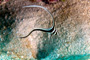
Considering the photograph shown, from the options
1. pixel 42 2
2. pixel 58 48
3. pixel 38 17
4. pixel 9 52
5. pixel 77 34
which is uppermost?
pixel 42 2

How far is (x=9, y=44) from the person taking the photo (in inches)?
99.7

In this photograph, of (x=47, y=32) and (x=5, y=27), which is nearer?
(x=47, y=32)

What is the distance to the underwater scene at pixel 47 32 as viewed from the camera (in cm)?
242

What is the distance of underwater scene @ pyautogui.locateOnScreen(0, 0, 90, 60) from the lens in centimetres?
242

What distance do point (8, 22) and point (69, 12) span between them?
72.0 inches

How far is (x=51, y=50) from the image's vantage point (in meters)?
2.52

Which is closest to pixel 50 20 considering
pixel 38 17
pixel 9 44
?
pixel 38 17

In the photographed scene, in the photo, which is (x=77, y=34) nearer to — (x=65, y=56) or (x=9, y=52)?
(x=65, y=56)

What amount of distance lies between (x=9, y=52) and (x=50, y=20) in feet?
5.09

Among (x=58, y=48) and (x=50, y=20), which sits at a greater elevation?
(x=50, y=20)

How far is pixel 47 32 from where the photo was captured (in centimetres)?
Result: 238

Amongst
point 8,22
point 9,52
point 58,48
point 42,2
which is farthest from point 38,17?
point 9,52

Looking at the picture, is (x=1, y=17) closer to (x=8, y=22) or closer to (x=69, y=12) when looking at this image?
(x=8, y=22)

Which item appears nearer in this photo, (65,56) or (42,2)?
(65,56)
